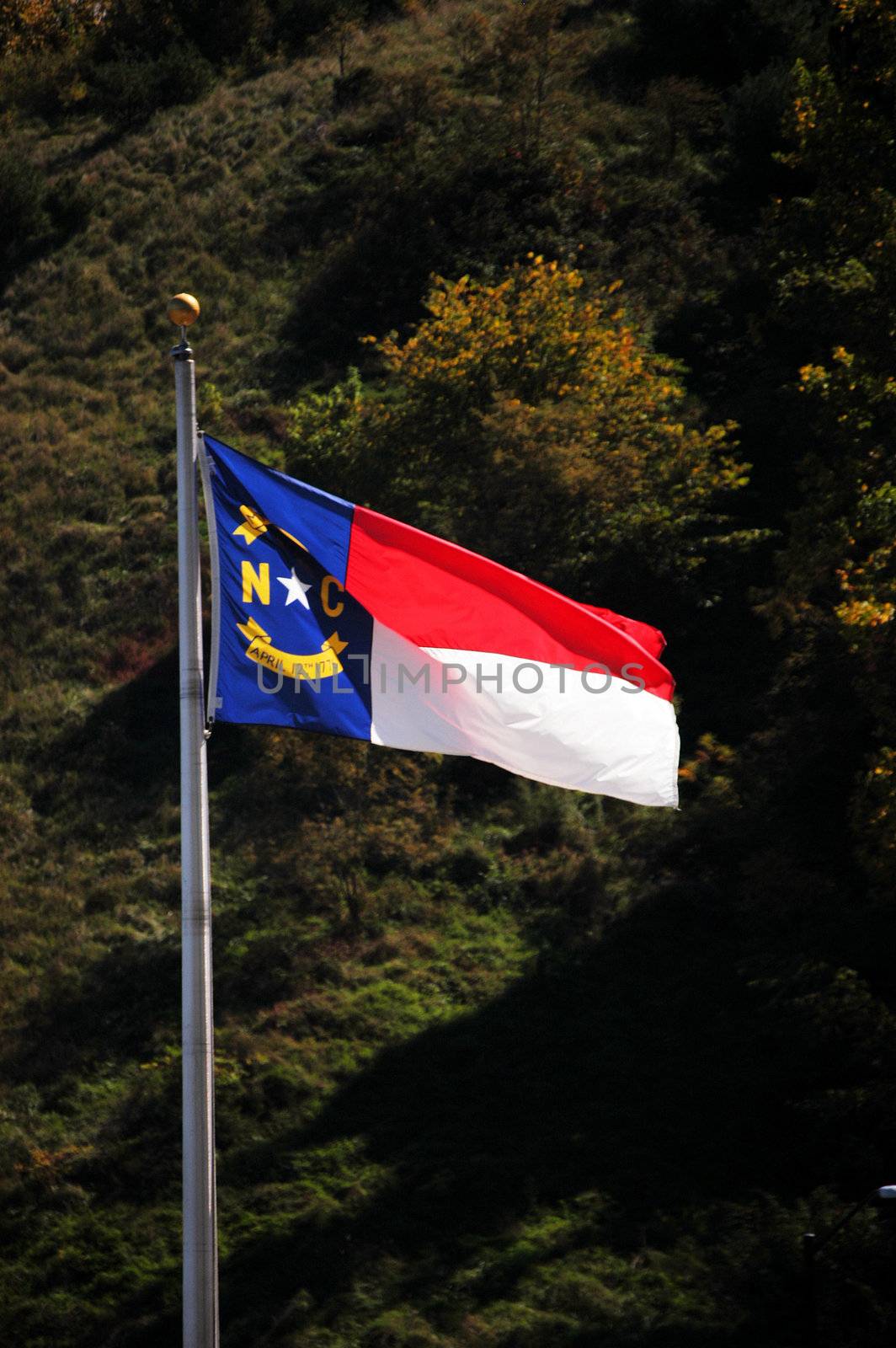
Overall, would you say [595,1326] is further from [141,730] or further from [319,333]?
[319,333]

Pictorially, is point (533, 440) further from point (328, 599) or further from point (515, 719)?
point (328, 599)

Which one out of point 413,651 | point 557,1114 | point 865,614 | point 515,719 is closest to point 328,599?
point 413,651

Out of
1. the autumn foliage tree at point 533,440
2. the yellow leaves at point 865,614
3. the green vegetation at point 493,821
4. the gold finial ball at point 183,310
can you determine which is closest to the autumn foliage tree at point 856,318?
the green vegetation at point 493,821

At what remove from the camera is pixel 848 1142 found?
18.1 meters

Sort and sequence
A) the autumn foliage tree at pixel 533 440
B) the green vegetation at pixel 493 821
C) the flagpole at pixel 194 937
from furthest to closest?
1. the autumn foliage tree at pixel 533 440
2. the green vegetation at pixel 493 821
3. the flagpole at pixel 194 937

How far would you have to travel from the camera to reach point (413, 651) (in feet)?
32.1

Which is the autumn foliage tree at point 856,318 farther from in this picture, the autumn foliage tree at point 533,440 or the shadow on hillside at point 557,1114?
the autumn foliage tree at point 533,440

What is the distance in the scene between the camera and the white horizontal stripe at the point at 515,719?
32.0ft

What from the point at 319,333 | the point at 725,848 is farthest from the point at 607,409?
the point at 319,333

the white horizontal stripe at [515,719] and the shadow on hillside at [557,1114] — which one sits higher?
the white horizontal stripe at [515,719]

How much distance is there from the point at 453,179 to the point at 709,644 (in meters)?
17.3

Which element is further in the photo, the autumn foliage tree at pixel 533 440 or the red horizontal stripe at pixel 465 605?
the autumn foliage tree at pixel 533 440

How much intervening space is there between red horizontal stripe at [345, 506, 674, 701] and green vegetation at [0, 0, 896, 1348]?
8500 millimetres

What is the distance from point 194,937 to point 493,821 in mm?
17009
